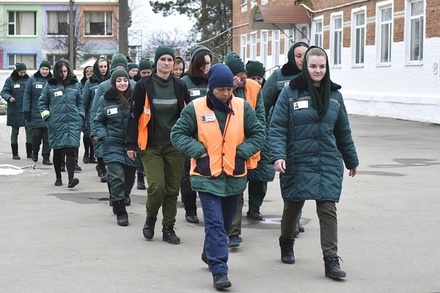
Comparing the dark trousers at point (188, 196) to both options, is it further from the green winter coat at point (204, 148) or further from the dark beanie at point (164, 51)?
the green winter coat at point (204, 148)

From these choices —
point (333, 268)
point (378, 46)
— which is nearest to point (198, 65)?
point (333, 268)

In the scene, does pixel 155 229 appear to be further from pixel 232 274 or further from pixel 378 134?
pixel 378 134

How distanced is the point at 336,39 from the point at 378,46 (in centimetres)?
530

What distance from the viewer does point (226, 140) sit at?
7262 millimetres

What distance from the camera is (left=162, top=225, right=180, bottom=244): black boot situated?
8.98 m

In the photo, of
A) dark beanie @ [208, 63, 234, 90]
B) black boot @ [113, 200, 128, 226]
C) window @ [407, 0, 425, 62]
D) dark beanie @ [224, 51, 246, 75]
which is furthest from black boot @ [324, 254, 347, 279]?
window @ [407, 0, 425, 62]

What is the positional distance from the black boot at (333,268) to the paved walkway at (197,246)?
0.06m

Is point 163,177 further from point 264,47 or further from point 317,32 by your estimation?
point 264,47

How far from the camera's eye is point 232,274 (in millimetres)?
7574

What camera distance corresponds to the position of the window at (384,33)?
29688 mm

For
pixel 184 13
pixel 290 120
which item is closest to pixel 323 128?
pixel 290 120

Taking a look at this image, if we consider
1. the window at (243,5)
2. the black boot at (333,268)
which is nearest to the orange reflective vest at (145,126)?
the black boot at (333,268)

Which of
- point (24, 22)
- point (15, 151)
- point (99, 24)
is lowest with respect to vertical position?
point (15, 151)

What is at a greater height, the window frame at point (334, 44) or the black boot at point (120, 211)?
the window frame at point (334, 44)
